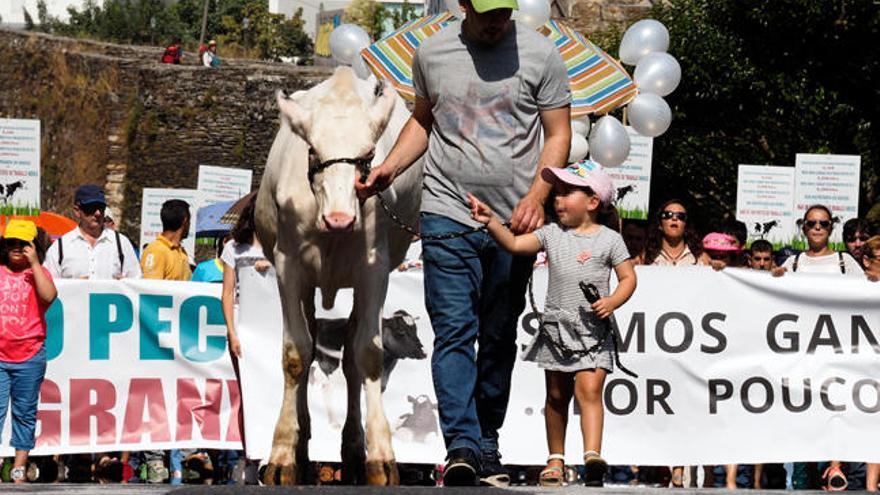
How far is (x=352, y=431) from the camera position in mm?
10961

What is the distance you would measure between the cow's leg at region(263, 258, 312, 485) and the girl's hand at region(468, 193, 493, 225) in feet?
5.69

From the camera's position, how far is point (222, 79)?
4441 centimetres

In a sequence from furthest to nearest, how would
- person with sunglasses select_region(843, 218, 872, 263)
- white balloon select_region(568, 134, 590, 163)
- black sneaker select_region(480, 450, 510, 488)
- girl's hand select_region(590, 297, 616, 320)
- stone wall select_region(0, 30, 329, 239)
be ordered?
stone wall select_region(0, 30, 329, 239), white balloon select_region(568, 134, 590, 163), person with sunglasses select_region(843, 218, 872, 263), girl's hand select_region(590, 297, 616, 320), black sneaker select_region(480, 450, 510, 488)

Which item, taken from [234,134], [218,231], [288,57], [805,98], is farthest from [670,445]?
[288,57]

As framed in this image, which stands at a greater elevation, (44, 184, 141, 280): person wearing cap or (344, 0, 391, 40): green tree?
(344, 0, 391, 40): green tree

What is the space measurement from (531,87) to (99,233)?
584 centimetres

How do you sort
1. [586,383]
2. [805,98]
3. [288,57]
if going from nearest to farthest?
[586,383] → [805,98] → [288,57]

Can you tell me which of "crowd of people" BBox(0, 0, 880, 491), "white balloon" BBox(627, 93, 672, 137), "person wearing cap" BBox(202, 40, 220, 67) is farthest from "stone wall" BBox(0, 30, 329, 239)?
"crowd of people" BBox(0, 0, 880, 491)

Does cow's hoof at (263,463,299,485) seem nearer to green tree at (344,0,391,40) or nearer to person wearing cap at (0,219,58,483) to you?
person wearing cap at (0,219,58,483)

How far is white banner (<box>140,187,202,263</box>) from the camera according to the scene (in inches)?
843

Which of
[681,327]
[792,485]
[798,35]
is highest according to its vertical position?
[798,35]

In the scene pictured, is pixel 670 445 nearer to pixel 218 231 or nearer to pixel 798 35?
pixel 218 231

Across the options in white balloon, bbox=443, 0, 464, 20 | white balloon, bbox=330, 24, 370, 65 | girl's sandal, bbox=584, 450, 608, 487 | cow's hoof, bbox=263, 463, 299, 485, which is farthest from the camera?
white balloon, bbox=330, 24, 370, 65

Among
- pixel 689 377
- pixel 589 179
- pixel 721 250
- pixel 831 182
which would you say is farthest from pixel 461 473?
pixel 831 182
